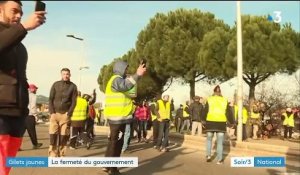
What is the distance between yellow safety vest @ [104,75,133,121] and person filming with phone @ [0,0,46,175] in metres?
4.21

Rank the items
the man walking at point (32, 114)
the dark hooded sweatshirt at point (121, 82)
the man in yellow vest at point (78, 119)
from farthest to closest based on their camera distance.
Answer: the man in yellow vest at point (78, 119) < the man walking at point (32, 114) < the dark hooded sweatshirt at point (121, 82)

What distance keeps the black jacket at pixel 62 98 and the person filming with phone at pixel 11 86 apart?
6102 millimetres

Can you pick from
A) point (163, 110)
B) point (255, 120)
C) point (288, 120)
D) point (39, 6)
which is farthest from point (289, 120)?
point (39, 6)

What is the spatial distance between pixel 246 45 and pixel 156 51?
1561 cm

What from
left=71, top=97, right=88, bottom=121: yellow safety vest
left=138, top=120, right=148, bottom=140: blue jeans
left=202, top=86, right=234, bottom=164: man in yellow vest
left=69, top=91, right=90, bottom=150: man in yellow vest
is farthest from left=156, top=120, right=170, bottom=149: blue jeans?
left=138, top=120, right=148, bottom=140: blue jeans

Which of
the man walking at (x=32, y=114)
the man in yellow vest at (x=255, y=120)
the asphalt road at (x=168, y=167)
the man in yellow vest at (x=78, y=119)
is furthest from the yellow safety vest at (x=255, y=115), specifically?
the man walking at (x=32, y=114)

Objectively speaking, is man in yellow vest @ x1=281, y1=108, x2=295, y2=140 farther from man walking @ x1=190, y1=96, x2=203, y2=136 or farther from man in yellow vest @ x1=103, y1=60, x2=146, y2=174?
man in yellow vest @ x1=103, y1=60, x2=146, y2=174

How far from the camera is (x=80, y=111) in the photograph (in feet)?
43.3

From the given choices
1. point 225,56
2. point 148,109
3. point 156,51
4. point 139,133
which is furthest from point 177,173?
point 156,51

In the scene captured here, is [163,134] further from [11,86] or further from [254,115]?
[11,86]

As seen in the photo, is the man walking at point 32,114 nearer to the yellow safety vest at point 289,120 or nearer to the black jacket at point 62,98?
the black jacket at point 62,98

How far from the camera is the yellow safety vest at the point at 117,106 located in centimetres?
774

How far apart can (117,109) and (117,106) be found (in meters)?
0.05

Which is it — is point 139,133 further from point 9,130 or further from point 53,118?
point 9,130
